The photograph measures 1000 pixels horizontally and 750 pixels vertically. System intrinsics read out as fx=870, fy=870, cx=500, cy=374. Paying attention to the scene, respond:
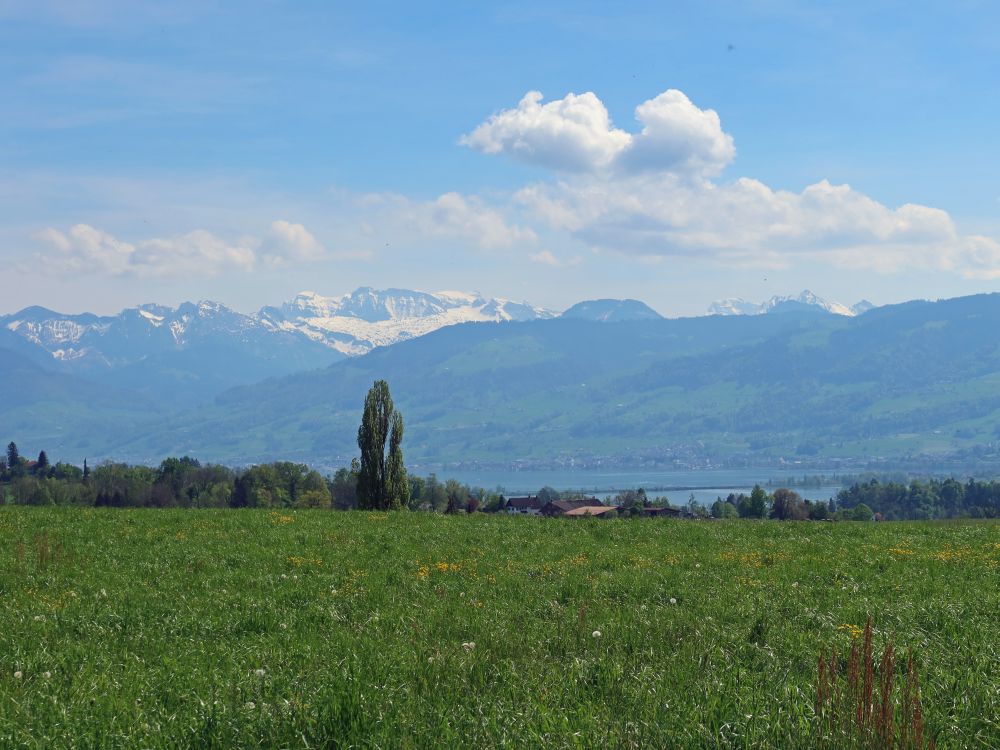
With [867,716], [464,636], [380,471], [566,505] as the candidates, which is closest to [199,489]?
[566,505]

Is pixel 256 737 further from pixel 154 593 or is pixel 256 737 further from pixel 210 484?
pixel 210 484

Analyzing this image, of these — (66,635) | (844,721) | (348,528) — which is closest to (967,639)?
(844,721)

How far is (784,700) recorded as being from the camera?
9422mm

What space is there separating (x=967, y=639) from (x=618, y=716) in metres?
6.59

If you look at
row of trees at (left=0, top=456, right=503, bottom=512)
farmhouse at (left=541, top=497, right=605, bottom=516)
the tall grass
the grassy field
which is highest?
the tall grass

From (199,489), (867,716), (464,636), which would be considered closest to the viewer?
(867,716)

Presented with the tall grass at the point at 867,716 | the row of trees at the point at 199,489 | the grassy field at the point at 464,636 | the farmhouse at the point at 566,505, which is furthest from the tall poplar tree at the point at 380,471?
the farmhouse at the point at 566,505

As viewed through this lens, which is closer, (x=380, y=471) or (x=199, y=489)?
(x=380, y=471)

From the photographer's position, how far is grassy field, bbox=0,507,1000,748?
877 cm

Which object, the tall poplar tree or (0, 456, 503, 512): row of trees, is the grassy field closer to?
the tall poplar tree

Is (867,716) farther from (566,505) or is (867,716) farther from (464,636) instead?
(566,505)

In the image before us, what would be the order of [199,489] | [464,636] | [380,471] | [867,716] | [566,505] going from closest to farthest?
[867,716]
[464,636]
[380,471]
[199,489]
[566,505]

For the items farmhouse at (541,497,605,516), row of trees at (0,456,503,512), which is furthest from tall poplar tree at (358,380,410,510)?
farmhouse at (541,497,605,516)

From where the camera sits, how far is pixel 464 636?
13.1 m
